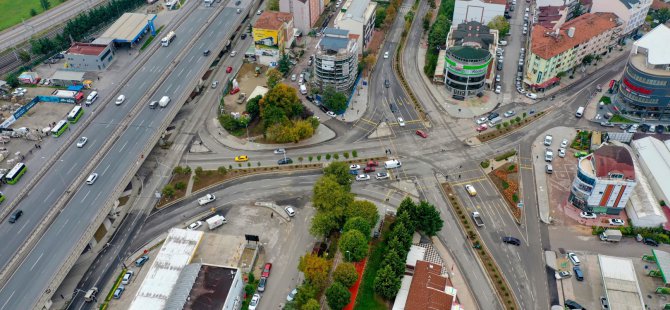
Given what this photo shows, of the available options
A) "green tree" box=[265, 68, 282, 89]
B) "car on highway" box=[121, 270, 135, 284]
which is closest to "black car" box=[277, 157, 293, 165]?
"green tree" box=[265, 68, 282, 89]

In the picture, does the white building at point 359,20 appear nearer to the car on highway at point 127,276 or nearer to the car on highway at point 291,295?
the car on highway at point 291,295

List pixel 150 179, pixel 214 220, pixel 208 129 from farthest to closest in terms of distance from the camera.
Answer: pixel 208 129 < pixel 150 179 < pixel 214 220

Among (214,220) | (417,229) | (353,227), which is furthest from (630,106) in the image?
(214,220)

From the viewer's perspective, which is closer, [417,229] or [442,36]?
[417,229]

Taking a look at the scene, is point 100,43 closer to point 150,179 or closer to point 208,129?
point 208,129

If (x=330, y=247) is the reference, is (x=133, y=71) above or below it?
above

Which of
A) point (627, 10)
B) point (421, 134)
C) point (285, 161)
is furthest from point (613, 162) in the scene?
point (627, 10)

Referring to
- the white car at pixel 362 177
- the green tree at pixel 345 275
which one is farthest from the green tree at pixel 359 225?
the white car at pixel 362 177

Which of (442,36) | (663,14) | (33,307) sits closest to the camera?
(33,307)
